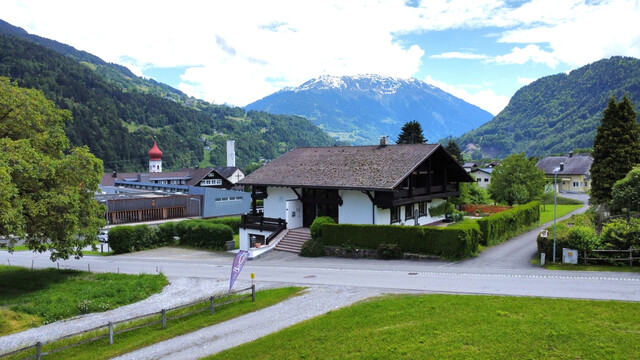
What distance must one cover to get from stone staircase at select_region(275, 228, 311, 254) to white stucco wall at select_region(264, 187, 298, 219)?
85.4 inches

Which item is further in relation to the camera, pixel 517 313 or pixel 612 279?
pixel 612 279

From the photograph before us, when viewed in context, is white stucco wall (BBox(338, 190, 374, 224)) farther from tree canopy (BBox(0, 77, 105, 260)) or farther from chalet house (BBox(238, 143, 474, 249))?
tree canopy (BBox(0, 77, 105, 260))

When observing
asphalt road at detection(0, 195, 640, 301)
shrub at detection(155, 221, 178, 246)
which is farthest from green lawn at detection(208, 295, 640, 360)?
shrub at detection(155, 221, 178, 246)

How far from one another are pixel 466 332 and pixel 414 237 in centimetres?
1515

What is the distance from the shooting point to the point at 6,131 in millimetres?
23641

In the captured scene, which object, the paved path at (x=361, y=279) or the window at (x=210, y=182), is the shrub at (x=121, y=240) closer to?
the paved path at (x=361, y=279)

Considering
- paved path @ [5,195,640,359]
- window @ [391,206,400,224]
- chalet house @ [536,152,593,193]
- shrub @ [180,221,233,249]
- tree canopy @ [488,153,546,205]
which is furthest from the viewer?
chalet house @ [536,152,593,193]

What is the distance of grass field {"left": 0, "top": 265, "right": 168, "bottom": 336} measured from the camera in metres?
20.6

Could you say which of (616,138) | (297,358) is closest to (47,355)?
(297,358)

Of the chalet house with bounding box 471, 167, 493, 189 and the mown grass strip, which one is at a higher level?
the chalet house with bounding box 471, 167, 493, 189

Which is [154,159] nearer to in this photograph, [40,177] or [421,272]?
[40,177]

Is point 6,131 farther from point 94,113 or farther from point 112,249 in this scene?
point 94,113

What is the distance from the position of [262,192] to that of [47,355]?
24.9 metres

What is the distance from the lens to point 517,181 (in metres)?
52.7
